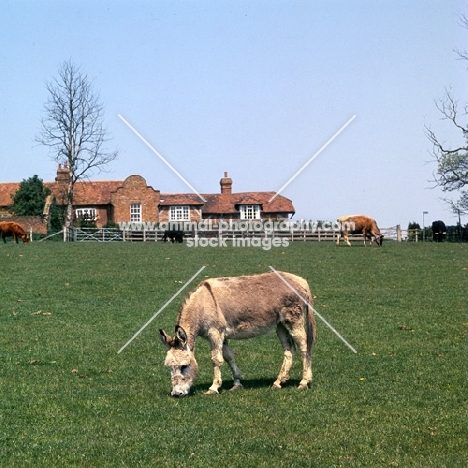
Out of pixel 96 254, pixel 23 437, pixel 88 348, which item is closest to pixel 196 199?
pixel 96 254

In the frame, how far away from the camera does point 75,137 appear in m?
77.1

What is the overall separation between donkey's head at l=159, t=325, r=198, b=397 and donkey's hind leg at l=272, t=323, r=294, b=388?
54.8 inches

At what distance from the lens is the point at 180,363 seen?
38.4ft

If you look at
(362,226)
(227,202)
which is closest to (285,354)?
Result: (362,226)

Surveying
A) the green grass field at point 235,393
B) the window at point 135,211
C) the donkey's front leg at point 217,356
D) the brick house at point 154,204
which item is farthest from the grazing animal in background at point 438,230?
the donkey's front leg at point 217,356

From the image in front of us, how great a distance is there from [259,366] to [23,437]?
5.81 metres

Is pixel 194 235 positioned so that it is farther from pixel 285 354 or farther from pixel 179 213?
pixel 285 354

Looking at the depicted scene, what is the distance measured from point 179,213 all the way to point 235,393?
79077 mm

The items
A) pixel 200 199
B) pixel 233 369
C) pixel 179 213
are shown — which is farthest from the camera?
pixel 179 213

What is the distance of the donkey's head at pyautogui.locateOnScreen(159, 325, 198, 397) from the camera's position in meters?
11.7

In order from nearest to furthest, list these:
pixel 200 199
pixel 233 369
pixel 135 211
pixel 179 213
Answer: pixel 233 369 < pixel 200 199 < pixel 179 213 < pixel 135 211

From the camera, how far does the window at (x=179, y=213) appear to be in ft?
292

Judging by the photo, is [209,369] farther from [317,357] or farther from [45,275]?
[45,275]

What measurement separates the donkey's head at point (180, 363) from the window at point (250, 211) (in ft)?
256
